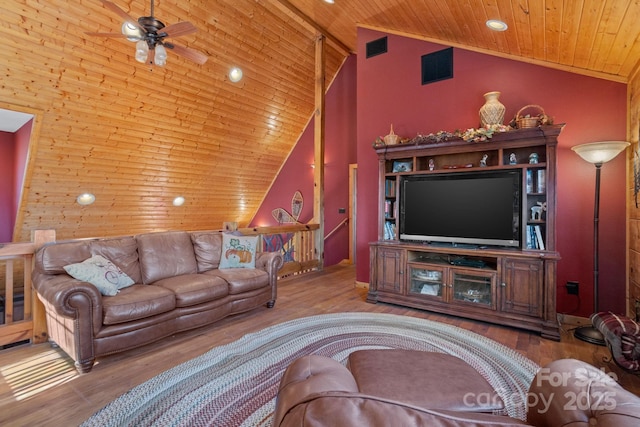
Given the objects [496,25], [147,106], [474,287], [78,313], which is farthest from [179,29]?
[474,287]

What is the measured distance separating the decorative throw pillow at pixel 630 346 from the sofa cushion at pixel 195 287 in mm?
3250

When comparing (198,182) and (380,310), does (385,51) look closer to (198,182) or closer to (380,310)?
(380,310)

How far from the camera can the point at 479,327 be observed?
10.9ft

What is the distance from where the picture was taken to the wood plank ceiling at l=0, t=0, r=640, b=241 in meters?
3.04

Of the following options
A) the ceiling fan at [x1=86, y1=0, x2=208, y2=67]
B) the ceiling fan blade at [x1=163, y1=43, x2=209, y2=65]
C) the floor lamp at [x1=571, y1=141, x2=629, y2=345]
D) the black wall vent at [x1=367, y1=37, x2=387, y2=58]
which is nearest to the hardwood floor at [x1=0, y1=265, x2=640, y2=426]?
the floor lamp at [x1=571, y1=141, x2=629, y2=345]

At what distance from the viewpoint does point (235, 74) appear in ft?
17.1

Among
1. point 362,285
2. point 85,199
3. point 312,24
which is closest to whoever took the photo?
point 362,285

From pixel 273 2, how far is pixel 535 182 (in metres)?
4.28

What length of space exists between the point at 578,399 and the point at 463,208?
315 cm

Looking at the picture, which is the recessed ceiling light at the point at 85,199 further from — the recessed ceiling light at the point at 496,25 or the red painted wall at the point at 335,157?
the recessed ceiling light at the point at 496,25

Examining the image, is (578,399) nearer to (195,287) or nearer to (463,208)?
(195,287)

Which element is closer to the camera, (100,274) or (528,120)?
(100,274)

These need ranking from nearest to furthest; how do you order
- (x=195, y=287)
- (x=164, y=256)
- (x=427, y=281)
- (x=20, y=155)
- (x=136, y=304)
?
(x=136, y=304)
(x=195, y=287)
(x=164, y=256)
(x=427, y=281)
(x=20, y=155)

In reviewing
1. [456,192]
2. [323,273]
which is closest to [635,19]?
[456,192]
